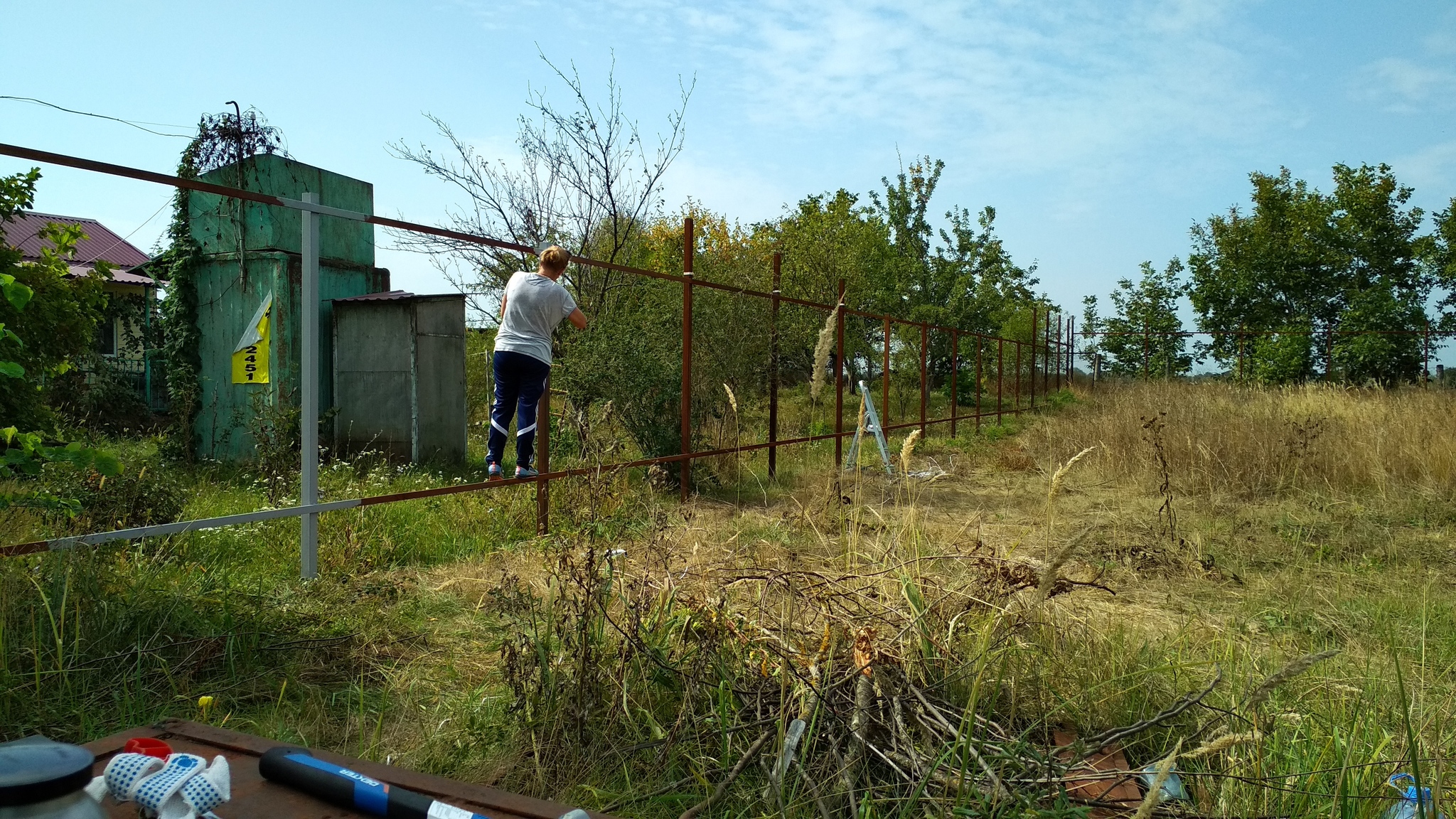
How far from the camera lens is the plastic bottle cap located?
69 cm

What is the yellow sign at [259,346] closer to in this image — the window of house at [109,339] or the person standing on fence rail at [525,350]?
the person standing on fence rail at [525,350]

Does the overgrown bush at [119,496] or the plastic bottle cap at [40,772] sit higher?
the plastic bottle cap at [40,772]

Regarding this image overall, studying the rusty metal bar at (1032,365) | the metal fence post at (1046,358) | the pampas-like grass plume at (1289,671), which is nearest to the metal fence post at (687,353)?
the pampas-like grass plume at (1289,671)

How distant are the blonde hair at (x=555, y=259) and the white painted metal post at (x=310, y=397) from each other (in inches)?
62.4

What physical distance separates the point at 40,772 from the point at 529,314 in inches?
181

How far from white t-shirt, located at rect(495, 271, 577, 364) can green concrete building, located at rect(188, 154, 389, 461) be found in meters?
4.79

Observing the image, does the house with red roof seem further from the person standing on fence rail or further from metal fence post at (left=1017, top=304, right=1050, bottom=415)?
metal fence post at (left=1017, top=304, right=1050, bottom=415)

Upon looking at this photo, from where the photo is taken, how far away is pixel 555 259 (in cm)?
525

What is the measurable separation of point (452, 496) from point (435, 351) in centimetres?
383

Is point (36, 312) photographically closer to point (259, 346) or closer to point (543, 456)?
point (259, 346)

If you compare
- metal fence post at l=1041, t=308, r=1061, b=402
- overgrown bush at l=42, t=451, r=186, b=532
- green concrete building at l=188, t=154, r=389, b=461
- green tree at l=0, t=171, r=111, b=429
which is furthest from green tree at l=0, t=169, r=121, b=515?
metal fence post at l=1041, t=308, r=1061, b=402

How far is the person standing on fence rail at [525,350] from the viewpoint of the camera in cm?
516

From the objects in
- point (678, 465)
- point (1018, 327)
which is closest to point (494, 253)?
point (678, 465)

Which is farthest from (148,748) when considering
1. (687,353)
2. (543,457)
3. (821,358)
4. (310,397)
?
(687,353)
